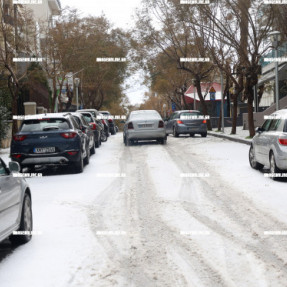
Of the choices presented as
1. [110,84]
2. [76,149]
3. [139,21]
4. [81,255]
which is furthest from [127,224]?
[110,84]

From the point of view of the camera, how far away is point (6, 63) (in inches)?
998

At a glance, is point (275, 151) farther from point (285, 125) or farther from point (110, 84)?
point (110, 84)

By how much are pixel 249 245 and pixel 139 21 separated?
36064 mm

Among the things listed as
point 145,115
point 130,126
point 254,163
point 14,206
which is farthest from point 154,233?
point 145,115

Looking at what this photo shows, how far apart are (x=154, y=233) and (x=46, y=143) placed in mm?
7813

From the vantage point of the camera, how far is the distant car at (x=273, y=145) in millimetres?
12516

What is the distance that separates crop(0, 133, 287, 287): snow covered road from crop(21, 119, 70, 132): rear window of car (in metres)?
1.57

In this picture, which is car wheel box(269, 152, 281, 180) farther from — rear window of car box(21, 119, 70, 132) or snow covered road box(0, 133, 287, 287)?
rear window of car box(21, 119, 70, 132)

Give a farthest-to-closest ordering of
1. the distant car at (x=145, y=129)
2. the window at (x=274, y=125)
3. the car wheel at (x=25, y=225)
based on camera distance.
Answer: the distant car at (x=145, y=129) → the window at (x=274, y=125) → the car wheel at (x=25, y=225)

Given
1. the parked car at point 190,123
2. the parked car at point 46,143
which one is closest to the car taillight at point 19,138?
the parked car at point 46,143

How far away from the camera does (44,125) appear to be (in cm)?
1538

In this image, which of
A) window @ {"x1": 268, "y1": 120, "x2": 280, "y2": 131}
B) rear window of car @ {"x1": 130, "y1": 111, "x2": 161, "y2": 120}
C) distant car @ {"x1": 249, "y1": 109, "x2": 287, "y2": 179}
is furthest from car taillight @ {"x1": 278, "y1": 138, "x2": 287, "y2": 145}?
rear window of car @ {"x1": 130, "y1": 111, "x2": 161, "y2": 120}

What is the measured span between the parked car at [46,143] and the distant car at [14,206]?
7.33m

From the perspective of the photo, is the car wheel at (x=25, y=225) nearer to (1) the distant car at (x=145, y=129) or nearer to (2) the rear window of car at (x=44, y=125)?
(2) the rear window of car at (x=44, y=125)
